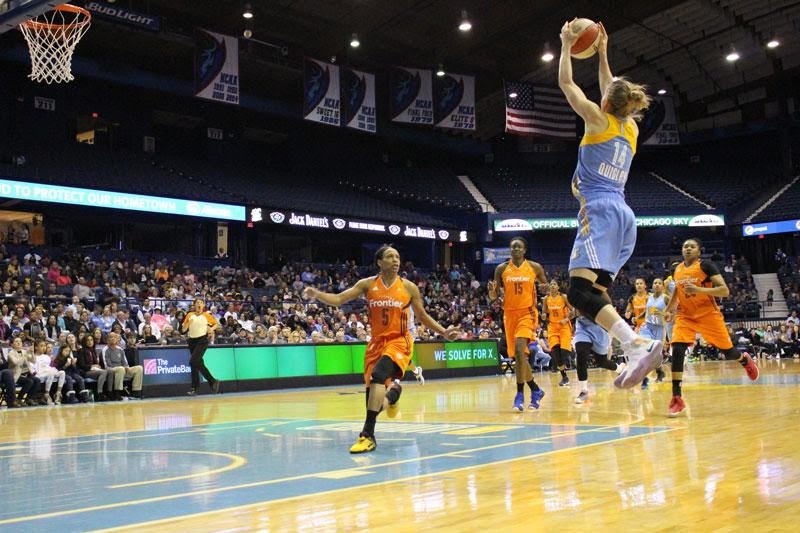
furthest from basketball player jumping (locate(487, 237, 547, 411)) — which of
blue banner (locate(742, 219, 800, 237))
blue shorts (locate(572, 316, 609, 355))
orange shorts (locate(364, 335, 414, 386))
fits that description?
blue banner (locate(742, 219, 800, 237))

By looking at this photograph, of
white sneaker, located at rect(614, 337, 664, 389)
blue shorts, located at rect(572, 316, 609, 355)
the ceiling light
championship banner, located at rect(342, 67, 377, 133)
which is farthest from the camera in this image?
championship banner, located at rect(342, 67, 377, 133)

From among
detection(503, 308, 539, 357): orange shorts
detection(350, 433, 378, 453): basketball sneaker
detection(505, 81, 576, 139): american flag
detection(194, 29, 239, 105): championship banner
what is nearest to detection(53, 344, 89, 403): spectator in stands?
detection(503, 308, 539, 357): orange shorts

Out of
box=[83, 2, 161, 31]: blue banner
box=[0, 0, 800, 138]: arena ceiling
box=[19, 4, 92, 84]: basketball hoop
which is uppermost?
box=[0, 0, 800, 138]: arena ceiling

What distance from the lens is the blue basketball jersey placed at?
5.66 m

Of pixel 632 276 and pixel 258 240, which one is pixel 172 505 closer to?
pixel 258 240

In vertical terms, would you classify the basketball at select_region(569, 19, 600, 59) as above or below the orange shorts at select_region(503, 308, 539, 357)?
above

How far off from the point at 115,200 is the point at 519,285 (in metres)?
20.4

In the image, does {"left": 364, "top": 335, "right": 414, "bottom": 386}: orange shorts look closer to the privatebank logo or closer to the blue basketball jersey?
the blue basketball jersey

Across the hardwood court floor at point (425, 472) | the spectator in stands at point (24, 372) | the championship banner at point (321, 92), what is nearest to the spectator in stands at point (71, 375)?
the spectator in stands at point (24, 372)

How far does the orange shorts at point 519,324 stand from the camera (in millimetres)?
11070

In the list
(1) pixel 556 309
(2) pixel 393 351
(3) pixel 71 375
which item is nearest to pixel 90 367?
(3) pixel 71 375

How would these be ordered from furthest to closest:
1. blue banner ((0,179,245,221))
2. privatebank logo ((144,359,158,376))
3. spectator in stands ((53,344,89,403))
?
blue banner ((0,179,245,221))
privatebank logo ((144,359,158,376))
spectator in stands ((53,344,89,403))

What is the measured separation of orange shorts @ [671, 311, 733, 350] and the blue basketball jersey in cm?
498

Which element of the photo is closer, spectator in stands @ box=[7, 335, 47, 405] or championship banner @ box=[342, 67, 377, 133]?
spectator in stands @ box=[7, 335, 47, 405]
